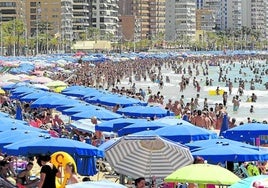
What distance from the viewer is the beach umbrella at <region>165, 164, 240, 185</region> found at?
8.40m

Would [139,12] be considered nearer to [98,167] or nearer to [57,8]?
[57,8]

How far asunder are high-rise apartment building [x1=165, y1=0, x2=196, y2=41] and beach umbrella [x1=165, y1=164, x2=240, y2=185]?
15798 cm

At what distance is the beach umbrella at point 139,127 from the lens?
46.4 feet

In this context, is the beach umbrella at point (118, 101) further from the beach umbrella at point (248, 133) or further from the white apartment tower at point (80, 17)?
the white apartment tower at point (80, 17)

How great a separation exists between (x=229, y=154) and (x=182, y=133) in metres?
2.51

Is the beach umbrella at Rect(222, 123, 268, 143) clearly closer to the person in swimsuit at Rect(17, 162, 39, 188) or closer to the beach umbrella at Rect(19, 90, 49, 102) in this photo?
the person in swimsuit at Rect(17, 162, 39, 188)

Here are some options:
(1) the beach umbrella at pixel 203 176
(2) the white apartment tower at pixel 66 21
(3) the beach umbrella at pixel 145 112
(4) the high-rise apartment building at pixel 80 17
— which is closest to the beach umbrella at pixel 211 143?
(1) the beach umbrella at pixel 203 176

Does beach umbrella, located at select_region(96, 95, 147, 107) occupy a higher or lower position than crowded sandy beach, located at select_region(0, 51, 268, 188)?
lower

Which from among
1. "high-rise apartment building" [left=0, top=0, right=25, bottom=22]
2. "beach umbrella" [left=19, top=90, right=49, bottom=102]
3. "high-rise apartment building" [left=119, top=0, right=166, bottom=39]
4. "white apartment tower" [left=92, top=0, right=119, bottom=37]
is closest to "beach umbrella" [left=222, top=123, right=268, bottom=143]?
"beach umbrella" [left=19, top=90, right=49, bottom=102]

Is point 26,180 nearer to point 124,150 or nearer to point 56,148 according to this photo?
point 56,148

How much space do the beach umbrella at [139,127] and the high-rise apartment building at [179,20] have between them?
499 ft

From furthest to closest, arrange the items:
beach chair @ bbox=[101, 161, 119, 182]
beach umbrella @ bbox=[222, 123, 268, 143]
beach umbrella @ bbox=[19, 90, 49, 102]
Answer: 1. beach umbrella @ bbox=[19, 90, 49, 102]
2. beach umbrella @ bbox=[222, 123, 268, 143]
3. beach chair @ bbox=[101, 161, 119, 182]

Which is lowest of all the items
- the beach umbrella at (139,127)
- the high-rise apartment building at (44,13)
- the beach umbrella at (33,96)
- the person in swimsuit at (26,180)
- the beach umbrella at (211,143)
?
the beach umbrella at (33,96)

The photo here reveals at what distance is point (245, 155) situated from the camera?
10.7 metres
